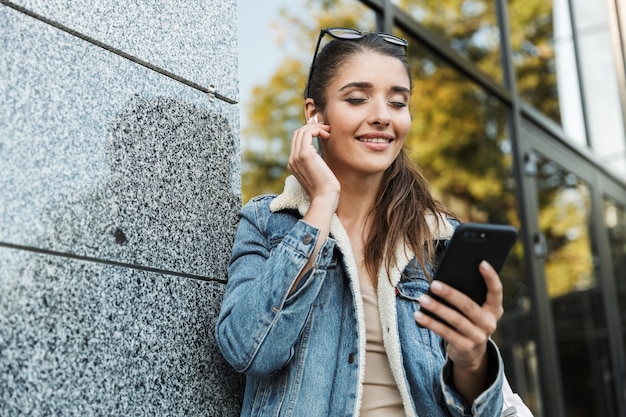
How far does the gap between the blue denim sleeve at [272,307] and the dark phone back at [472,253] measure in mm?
415

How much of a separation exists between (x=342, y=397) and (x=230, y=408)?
457 millimetres

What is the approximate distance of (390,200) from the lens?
267cm

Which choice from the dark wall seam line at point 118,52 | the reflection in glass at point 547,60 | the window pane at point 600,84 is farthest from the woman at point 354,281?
the window pane at point 600,84

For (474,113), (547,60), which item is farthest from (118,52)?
(547,60)

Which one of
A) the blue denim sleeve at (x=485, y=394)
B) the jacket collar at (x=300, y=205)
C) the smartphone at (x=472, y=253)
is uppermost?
the jacket collar at (x=300, y=205)

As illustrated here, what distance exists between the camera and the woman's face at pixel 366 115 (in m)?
2.56

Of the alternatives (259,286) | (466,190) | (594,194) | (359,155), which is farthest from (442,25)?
(259,286)

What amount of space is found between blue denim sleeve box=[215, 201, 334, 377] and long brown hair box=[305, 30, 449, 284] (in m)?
0.23

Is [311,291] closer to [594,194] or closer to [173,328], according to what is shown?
[173,328]

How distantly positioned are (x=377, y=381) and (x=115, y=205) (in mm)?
837

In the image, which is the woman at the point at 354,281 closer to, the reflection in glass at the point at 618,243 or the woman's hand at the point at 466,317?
the woman's hand at the point at 466,317

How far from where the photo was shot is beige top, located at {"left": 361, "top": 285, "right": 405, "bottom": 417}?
2336 mm

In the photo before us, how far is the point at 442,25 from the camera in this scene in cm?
690

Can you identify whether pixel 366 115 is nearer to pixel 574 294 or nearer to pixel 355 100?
pixel 355 100
